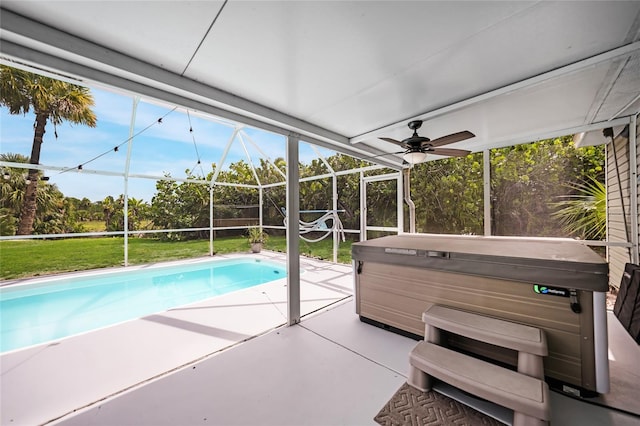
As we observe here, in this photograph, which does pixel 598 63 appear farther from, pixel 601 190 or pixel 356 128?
pixel 601 190

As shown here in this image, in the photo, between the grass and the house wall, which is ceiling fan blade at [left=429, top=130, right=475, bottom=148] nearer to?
the house wall

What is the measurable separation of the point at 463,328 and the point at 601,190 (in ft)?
13.2

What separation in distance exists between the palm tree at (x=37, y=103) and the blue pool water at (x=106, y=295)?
2.65 metres

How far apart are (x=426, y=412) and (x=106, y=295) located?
5.71 m

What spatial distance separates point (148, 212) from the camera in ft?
26.5

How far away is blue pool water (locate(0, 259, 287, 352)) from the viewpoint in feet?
10.8

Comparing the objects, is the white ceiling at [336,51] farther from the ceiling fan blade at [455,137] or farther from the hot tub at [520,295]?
the hot tub at [520,295]

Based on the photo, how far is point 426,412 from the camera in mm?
1576

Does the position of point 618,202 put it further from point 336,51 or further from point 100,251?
point 100,251

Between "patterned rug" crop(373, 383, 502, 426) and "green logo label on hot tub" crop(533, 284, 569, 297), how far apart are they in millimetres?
946

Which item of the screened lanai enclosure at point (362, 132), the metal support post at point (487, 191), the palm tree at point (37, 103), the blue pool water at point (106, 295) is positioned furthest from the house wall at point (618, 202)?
the palm tree at point (37, 103)

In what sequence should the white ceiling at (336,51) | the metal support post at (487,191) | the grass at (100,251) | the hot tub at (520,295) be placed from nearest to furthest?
the white ceiling at (336,51) < the hot tub at (520,295) < the metal support post at (487,191) < the grass at (100,251)

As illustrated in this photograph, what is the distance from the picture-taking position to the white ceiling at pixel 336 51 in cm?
134

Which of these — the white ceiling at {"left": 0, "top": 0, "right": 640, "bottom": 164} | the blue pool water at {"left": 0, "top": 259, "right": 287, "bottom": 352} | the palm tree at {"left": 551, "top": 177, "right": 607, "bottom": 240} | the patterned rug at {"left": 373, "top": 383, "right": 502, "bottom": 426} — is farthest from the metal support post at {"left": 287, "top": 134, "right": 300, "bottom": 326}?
the palm tree at {"left": 551, "top": 177, "right": 607, "bottom": 240}
